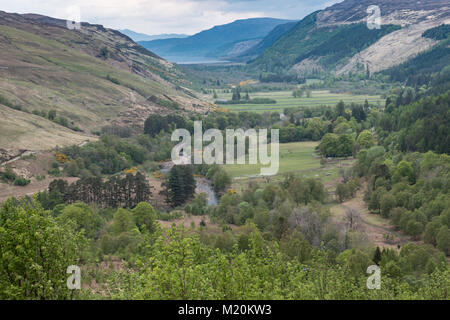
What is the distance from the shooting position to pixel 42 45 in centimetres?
19875

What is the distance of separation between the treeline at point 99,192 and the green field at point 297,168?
20.5m

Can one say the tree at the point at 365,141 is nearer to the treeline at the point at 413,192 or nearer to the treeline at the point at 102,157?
the treeline at the point at 413,192

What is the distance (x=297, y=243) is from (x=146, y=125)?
10999cm

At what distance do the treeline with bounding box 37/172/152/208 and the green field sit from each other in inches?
806

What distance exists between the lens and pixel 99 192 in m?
81.4

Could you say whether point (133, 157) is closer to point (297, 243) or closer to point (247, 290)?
point (297, 243)

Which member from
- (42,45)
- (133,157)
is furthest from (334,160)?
(42,45)

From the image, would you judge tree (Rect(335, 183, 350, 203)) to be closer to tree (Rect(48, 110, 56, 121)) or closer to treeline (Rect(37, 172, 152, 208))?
treeline (Rect(37, 172, 152, 208))

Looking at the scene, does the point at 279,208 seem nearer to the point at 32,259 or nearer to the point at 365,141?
the point at 32,259

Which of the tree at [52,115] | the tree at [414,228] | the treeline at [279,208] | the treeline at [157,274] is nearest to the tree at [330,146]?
the treeline at [279,208]

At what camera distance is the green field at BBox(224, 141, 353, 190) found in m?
102

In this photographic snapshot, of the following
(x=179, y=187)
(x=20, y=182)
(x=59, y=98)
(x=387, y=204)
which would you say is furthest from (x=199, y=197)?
(x=59, y=98)

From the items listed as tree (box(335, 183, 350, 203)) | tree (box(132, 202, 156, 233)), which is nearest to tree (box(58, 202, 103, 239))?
tree (box(132, 202, 156, 233))
